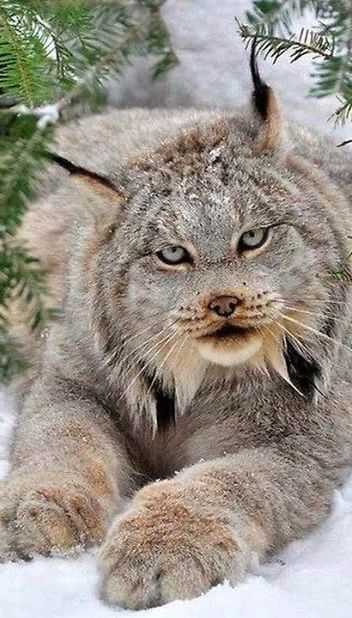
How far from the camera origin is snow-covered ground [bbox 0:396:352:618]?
2488mm

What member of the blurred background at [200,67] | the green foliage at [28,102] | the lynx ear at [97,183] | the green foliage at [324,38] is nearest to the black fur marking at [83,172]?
the lynx ear at [97,183]

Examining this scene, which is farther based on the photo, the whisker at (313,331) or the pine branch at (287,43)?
the whisker at (313,331)

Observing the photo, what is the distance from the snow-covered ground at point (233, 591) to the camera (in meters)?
2.49

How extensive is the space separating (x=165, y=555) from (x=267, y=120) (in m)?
1.35

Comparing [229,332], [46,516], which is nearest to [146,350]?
[229,332]

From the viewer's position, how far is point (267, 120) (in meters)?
3.42

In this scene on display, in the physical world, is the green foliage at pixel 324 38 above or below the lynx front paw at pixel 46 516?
above

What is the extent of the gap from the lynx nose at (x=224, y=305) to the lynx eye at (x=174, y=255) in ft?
0.56

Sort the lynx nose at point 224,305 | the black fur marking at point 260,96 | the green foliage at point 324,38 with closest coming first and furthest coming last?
1. the green foliage at point 324,38
2. the lynx nose at point 224,305
3. the black fur marking at point 260,96

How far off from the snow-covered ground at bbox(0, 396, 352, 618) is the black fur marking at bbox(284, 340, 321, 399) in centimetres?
52

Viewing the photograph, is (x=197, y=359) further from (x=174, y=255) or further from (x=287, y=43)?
(x=287, y=43)

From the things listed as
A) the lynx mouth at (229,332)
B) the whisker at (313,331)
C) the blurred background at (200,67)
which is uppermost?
the blurred background at (200,67)

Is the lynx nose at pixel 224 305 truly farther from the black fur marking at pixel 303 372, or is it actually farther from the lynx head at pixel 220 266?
the black fur marking at pixel 303 372

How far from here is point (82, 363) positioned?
12.1 feet
